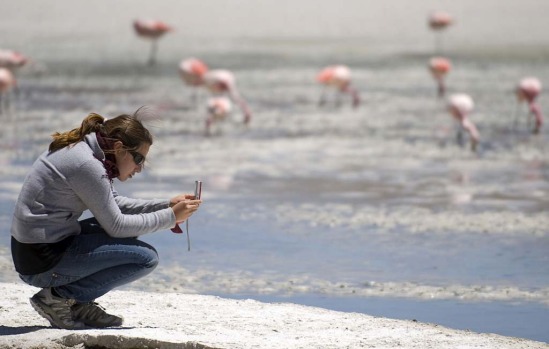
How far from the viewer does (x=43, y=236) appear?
371 cm

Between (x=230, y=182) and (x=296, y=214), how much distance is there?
1.05 metres

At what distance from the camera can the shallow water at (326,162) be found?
4.99 meters

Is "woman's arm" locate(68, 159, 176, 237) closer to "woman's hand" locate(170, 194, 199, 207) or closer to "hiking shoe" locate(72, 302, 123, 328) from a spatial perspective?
"woman's hand" locate(170, 194, 199, 207)

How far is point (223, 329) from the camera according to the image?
3924 millimetres

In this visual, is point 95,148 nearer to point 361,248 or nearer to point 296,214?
point 361,248

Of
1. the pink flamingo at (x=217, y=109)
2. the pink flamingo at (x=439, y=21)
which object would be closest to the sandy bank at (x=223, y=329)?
the pink flamingo at (x=217, y=109)

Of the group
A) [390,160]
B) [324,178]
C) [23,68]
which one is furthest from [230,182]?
[23,68]

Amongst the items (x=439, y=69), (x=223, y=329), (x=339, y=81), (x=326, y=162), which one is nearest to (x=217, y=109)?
(x=326, y=162)

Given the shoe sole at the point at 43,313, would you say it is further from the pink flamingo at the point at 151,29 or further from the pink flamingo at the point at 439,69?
the pink flamingo at the point at 151,29

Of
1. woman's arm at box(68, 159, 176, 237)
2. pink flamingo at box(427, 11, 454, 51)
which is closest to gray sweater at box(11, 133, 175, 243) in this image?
woman's arm at box(68, 159, 176, 237)

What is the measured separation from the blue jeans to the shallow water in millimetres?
374

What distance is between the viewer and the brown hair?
372cm

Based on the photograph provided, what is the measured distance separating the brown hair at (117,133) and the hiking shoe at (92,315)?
495 mm

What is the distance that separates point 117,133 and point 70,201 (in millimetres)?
237
